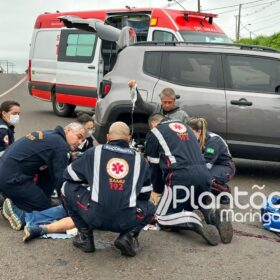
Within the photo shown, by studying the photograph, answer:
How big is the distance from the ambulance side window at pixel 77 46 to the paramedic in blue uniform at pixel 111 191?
8462 mm

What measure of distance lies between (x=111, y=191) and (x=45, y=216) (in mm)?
1152

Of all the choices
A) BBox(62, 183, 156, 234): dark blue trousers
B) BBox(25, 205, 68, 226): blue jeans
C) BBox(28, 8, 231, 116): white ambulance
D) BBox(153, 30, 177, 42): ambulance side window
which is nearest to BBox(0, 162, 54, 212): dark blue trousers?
BBox(25, 205, 68, 226): blue jeans

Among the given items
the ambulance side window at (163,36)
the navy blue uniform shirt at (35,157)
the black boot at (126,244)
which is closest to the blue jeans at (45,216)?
the navy blue uniform shirt at (35,157)

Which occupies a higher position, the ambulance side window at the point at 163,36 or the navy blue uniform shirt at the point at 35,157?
the ambulance side window at the point at 163,36

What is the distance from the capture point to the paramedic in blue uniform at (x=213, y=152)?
6.05 m

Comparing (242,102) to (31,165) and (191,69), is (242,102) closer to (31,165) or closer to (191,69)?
(191,69)

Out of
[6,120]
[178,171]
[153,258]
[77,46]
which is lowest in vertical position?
[153,258]

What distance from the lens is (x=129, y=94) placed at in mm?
7836

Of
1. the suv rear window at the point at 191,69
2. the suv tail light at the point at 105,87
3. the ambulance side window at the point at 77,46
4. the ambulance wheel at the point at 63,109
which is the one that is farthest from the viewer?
the ambulance wheel at the point at 63,109

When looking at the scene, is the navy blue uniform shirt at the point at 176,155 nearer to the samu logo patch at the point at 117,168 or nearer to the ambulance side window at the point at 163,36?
the samu logo patch at the point at 117,168

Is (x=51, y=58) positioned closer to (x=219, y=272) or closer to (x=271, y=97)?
(x=271, y=97)

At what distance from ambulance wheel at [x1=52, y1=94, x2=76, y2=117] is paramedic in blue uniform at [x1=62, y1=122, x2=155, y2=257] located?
32.5 ft

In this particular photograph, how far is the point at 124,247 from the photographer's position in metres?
4.46

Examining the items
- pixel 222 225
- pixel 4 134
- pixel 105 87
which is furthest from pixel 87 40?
pixel 222 225
